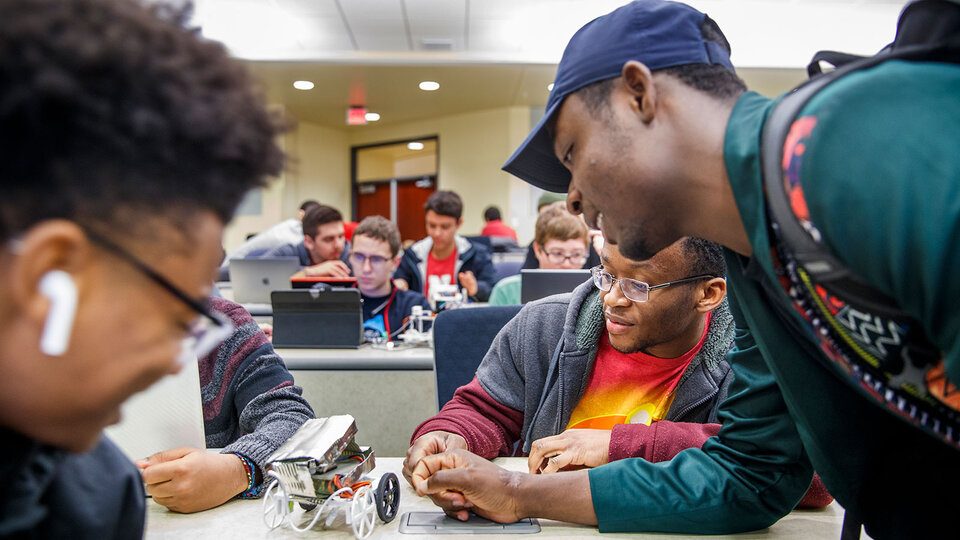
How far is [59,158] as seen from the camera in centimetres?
40

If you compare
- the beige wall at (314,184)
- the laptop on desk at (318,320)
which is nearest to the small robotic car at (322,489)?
the laptop on desk at (318,320)

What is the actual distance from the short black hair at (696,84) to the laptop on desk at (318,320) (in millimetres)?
1988

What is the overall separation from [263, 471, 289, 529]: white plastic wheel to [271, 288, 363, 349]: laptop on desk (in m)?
1.77

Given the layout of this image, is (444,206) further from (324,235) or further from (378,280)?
(378,280)

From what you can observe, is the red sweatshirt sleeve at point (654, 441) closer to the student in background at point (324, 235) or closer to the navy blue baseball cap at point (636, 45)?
the navy blue baseball cap at point (636, 45)

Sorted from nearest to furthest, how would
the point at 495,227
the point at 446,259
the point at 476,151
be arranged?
the point at 446,259 → the point at 495,227 → the point at 476,151

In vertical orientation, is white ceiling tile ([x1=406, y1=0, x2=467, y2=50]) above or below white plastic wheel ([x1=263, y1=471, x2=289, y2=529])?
above

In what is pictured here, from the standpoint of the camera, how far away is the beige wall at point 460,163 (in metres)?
8.78

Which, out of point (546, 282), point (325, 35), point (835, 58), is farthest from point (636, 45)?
point (325, 35)

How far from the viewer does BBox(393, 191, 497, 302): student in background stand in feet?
14.7

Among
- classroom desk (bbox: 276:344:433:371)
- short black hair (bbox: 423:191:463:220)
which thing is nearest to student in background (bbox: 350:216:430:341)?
classroom desk (bbox: 276:344:433:371)

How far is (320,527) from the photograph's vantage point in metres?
0.96

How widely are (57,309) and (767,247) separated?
631 mm

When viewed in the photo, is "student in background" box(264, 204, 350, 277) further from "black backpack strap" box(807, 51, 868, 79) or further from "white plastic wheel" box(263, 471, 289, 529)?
"black backpack strap" box(807, 51, 868, 79)
